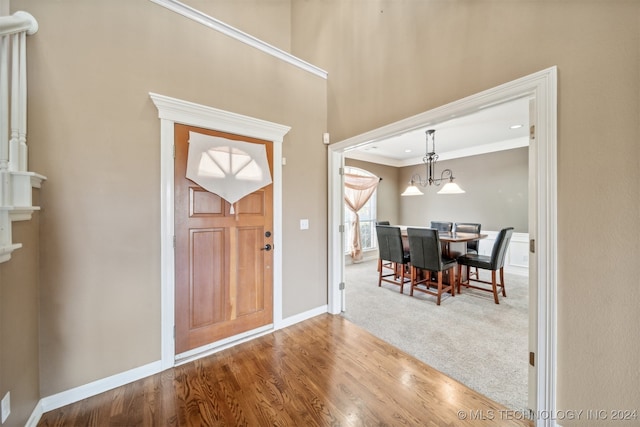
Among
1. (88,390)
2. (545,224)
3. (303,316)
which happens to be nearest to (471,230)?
(545,224)

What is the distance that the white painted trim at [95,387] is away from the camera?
1.55 meters

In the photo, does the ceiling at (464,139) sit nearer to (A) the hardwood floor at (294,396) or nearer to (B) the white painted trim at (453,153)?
(B) the white painted trim at (453,153)

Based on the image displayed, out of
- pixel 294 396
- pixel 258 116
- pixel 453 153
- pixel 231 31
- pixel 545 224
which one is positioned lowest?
pixel 294 396

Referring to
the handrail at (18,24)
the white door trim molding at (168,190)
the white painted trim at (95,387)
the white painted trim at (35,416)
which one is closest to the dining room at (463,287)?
the white door trim molding at (168,190)

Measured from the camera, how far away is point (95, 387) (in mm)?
1684

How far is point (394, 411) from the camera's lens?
1532mm

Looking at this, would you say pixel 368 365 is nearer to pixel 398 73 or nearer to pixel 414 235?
pixel 414 235

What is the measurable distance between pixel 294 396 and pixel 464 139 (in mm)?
5113

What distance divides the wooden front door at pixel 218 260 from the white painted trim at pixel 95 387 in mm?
223

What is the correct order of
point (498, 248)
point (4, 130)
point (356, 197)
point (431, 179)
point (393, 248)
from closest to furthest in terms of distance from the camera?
1. point (4, 130)
2. point (498, 248)
3. point (393, 248)
4. point (431, 179)
5. point (356, 197)

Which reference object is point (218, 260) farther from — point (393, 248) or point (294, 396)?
point (393, 248)

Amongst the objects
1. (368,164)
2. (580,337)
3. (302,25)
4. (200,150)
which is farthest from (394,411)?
(368,164)

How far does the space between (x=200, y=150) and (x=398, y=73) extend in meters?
1.94

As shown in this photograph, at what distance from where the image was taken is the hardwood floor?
4.85 feet
